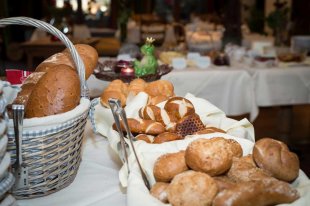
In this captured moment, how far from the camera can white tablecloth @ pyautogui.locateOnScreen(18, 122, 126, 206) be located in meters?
0.74

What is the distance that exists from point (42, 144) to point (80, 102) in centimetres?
15

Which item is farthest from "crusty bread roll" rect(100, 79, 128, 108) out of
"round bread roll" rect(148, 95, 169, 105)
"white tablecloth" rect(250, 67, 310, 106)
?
"white tablecloth" rect(250, 67, 310, 106)

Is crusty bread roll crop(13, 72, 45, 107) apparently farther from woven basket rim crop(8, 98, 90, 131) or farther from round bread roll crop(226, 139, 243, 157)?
round bread roll crop(226, 139, 243, 157)

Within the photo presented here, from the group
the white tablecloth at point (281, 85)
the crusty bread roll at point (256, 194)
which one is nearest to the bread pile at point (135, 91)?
the crusty bread roll at point (256, 194)

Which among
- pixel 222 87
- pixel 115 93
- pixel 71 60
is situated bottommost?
pixel 222 87

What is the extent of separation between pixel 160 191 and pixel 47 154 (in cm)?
22

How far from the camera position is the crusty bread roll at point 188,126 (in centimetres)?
92

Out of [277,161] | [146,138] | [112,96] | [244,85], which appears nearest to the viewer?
[277,161]

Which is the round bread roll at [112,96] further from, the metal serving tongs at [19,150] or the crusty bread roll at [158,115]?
the metal serving tongs at [19,150]

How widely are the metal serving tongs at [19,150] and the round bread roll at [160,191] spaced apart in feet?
0.77

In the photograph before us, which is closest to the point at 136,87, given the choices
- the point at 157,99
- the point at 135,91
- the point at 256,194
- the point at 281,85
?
the point at 135,91

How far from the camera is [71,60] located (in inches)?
40.5

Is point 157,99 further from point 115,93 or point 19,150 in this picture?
point 19,150

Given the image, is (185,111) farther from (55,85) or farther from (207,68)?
(207,68)
